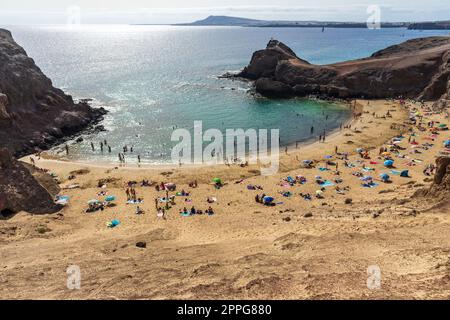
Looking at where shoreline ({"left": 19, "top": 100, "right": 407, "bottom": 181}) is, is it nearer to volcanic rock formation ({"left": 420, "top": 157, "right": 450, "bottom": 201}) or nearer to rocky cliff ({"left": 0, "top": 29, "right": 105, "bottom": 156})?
rocky cliff ({"left": 0, "top": 29, "right": 105, "bottom": 156})

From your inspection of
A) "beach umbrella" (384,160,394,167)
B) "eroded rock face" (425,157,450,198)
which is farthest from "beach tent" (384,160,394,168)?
"eroded rock face" (425,157,450,198)

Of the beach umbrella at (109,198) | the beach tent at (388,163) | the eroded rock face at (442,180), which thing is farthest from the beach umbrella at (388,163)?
the beach umbrella at (109,198)

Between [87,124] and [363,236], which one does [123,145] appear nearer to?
[87,124]

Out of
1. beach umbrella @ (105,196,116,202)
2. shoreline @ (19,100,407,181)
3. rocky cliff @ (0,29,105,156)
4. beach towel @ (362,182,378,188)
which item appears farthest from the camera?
rocky cliff @ (0,29,105,156)

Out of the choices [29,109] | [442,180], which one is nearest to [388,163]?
[442,180]

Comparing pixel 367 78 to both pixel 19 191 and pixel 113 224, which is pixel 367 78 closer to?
pixel 113 224

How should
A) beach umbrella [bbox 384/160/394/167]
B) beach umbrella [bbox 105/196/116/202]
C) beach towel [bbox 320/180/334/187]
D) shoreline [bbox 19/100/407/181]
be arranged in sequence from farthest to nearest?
shoreline [bbox 19/100/407/181] → beach umbrella [bbox 384/160/394/167] → beach towel [bbox 320/180/334/187] → beach umbrella [bbox 105/196/116/202]

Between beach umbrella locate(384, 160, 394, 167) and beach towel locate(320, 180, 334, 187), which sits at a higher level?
beach umbrella locate(384, 160, 394, 167)
